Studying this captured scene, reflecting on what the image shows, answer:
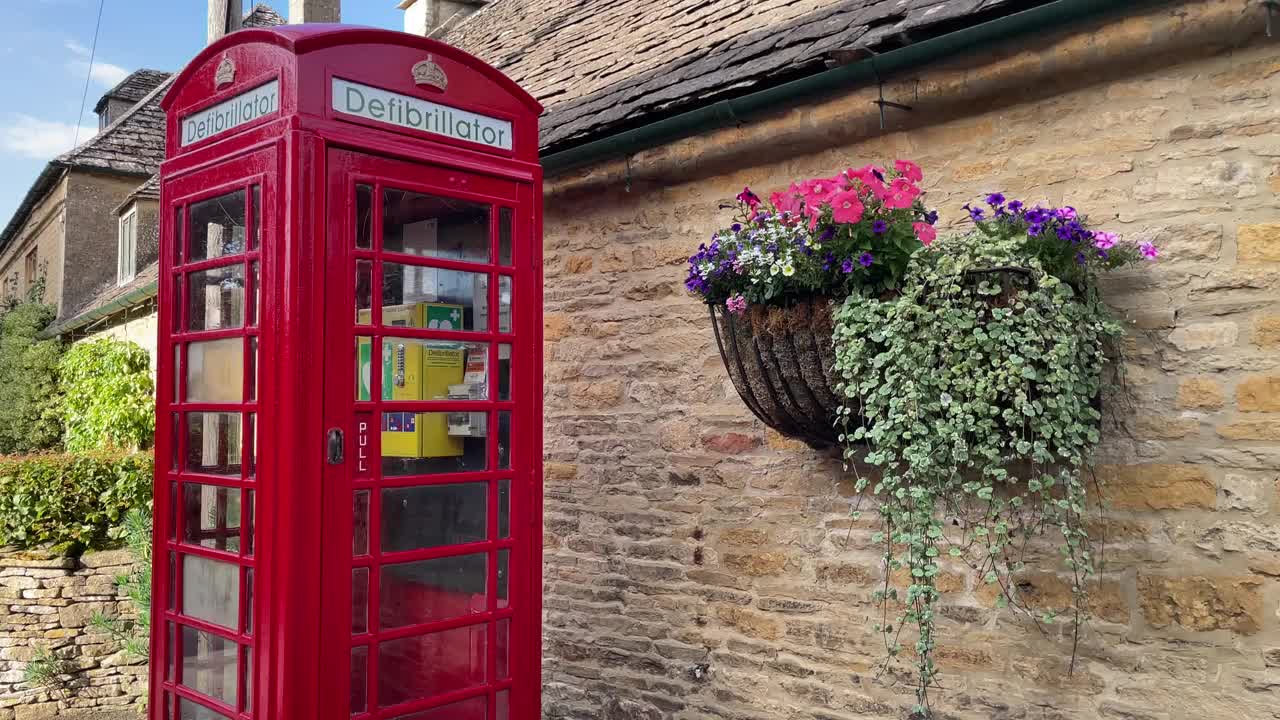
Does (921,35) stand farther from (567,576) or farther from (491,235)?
(567,576)

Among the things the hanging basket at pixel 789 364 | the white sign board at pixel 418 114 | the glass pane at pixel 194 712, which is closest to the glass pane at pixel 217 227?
the white sign board at pixel 418 114

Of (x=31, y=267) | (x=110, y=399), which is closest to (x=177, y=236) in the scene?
(x=110, y=399)

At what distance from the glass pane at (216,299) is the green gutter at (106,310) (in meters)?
9.05

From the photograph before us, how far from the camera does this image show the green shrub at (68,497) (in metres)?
7.75

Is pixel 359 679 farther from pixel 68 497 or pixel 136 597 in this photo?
pixel 68 497

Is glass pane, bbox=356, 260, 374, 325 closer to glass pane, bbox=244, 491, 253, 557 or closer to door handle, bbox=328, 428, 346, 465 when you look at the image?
door handle, bbox=328, 428, 346, 465

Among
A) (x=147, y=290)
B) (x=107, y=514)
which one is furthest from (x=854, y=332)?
(x=147, y=290)

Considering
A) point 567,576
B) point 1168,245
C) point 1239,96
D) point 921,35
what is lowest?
point 567,576

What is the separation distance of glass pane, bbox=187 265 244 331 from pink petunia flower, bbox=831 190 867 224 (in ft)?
6.76

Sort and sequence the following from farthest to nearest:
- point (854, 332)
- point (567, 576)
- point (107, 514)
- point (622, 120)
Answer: point (107, 514) → point (567, 576) → point (622, 120) → point (854, 332)

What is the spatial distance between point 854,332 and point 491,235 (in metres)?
1.38

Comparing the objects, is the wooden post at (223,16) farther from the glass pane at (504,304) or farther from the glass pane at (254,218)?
the glass pane at (504,304)

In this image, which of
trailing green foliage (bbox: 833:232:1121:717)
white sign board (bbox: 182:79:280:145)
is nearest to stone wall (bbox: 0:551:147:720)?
white sign board (bbox: 182:79:280:145)

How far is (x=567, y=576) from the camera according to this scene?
5.55 m
